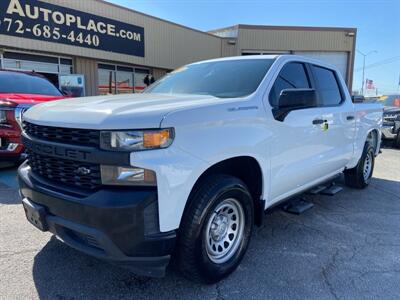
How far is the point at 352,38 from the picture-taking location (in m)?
23.2

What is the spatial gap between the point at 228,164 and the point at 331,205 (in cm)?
265

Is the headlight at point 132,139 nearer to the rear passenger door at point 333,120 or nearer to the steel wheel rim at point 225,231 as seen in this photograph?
the steel wheel rim at point 225,231

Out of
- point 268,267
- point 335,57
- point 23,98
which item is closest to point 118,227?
point 268,267

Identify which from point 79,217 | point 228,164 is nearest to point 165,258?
point 79,217

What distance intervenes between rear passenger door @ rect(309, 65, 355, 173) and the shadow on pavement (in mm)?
812

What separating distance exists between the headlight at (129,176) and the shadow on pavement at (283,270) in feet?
3.19

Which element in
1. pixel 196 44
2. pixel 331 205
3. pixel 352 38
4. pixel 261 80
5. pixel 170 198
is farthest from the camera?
pixel 352 38

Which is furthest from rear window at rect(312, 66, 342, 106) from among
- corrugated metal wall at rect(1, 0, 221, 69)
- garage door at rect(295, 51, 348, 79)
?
garage door at rect(295, 51, 348, 79)

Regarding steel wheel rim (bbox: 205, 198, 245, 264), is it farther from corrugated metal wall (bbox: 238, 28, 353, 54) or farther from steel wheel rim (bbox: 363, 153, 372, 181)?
corrugated metal wall (bbox: 238, 28, 353, 54)

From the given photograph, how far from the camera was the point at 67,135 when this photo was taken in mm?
2398

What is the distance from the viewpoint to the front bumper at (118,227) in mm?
2143

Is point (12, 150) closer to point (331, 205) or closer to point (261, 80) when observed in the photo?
point (261, 80)

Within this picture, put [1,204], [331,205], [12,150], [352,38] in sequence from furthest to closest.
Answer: [352,38], [12,150], [331,205], [1,204]

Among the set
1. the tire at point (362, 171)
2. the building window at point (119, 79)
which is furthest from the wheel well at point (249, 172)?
the building window at point (119, 79)
